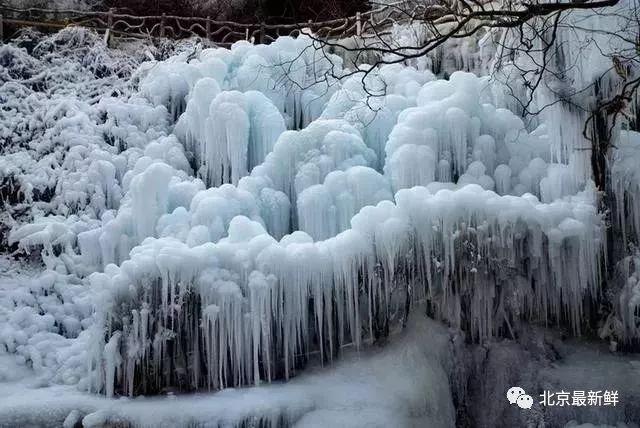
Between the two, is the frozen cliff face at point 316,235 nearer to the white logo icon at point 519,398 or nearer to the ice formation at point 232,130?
the ice formation at point 232,130

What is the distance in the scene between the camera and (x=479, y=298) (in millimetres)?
6934

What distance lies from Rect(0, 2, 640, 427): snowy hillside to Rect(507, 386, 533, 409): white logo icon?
0.24 ft

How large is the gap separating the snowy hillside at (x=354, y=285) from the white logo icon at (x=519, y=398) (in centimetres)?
7

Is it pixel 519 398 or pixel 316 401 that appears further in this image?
pixel 519 398

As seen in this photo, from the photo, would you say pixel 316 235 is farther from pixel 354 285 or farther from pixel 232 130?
pixel 232 130

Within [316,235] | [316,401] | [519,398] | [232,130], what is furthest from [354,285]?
[232,130]

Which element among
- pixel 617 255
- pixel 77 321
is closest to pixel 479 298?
pixel 617 255

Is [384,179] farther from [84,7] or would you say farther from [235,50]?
[84,7]

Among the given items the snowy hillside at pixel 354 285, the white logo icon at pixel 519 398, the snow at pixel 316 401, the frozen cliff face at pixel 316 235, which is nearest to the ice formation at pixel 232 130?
the frozen cliff face at pixel 316 235

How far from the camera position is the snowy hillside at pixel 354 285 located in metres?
6.55

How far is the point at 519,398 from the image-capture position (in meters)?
6.70

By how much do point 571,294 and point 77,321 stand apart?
16.7 ft

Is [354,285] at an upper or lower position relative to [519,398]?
upper

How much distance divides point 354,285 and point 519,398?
69.7 inches
